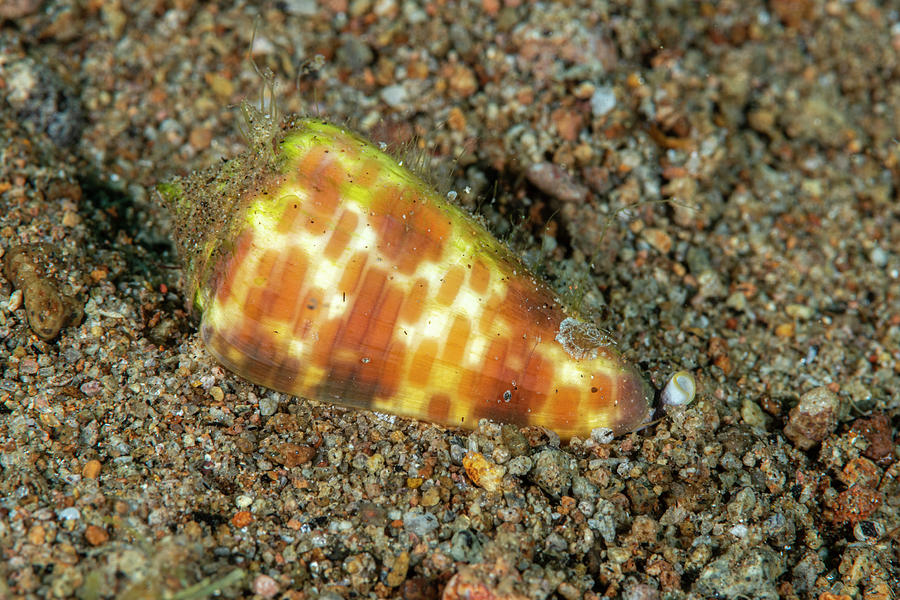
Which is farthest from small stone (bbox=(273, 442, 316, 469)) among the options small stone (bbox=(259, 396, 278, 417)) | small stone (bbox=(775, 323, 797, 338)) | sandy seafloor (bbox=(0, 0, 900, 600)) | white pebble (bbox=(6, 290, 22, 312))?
small stone (bbox=(775, 323, 797, 338))

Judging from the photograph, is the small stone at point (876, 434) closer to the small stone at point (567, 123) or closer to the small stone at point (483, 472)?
the small stone at point (483, 472)

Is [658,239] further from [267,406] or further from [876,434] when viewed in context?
[267,406]

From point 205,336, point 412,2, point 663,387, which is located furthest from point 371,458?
point 412,2

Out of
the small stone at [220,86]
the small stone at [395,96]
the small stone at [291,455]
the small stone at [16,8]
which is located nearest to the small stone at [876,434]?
the small stone at [291,455]

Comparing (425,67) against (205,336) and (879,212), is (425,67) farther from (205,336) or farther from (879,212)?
(879,212)

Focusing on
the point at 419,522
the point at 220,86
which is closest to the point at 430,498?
the point at 419,522

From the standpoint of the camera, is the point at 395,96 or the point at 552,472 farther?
the point at 395,96
